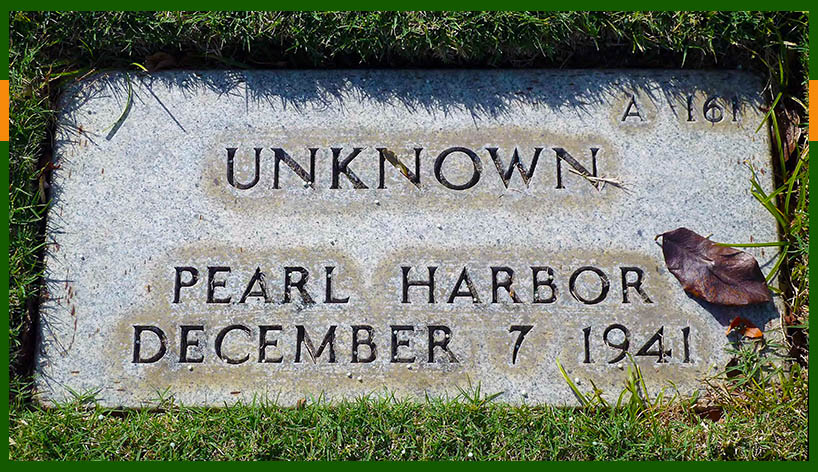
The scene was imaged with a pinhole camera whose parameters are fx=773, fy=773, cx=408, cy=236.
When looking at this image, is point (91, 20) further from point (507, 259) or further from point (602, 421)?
point (602, 421)

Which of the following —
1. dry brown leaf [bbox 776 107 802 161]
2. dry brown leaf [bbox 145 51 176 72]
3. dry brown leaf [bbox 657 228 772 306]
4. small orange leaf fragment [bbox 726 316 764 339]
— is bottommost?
small orange leaf fragment [bbox 726 316 764 339]

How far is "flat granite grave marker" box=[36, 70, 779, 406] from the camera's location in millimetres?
2826

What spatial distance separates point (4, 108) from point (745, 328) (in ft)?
9.67

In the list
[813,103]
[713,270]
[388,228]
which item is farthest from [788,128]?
[388,228]

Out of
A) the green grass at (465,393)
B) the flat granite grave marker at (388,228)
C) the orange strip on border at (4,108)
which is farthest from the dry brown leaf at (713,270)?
the orange strip on border at (4,108)

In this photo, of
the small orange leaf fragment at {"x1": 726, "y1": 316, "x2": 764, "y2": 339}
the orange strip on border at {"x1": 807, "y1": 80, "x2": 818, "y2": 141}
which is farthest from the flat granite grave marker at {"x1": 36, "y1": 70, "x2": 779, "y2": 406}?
the orange strip on border at {"x1": 807, "y1": 80, "x2": 818, "y2": 141}

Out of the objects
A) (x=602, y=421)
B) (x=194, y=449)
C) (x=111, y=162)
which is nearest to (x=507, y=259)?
(x=602, y=421)

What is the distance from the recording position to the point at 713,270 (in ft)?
9.37

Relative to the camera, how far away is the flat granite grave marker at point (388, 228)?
2.83m

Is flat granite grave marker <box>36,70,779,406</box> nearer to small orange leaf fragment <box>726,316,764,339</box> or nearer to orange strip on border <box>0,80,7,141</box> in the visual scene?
small orange leaf fragment <box>726,316,764,339</box>

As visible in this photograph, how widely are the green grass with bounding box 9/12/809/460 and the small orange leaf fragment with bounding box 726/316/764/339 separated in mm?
65

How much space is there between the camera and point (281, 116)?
3.03 m

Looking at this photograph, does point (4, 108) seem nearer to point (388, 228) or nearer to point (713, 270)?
point (388, 228)

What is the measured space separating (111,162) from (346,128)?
917mm
